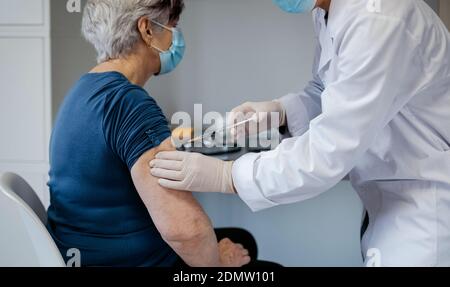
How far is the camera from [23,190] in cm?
102

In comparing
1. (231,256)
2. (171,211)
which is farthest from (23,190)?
(231,256)

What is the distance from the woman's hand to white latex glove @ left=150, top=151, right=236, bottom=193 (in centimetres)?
20

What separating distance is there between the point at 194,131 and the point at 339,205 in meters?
0.60

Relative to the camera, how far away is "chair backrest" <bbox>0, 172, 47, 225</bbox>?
91 cm

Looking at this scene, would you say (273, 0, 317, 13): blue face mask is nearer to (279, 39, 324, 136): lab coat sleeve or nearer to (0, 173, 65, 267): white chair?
(279, 39, 324, 136): lab coat sleeve

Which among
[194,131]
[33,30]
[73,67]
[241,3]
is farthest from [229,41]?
[33,30]

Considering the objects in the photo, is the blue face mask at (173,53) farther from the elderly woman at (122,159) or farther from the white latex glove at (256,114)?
the white latex glove at (256,114)

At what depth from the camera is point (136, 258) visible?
98 cm

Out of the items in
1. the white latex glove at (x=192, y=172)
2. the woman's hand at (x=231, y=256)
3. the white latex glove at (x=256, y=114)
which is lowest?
the woman's hand at (x=231, y=256)

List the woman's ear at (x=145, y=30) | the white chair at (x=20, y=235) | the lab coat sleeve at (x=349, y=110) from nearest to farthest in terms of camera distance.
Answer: the lab coat sleeve at (x=349, y=110)
the white chair at (x=20, y=235)
the woman's ear at (x=145, y=30)

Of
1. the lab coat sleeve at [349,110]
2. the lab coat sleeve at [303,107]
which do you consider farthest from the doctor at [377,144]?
the lab coat sleeve at [303,107]

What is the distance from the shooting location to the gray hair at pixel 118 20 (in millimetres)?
945

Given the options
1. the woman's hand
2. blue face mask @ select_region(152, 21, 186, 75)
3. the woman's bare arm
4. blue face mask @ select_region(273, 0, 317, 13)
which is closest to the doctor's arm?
the woman's bare arm
